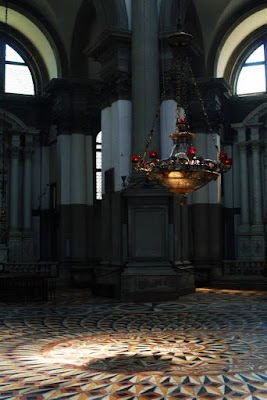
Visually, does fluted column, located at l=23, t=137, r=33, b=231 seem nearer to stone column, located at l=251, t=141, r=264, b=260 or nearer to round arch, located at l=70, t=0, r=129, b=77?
round arch, located at l=70, t=0, r=129, b=77

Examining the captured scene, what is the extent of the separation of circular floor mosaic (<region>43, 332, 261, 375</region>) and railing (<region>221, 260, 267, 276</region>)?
26.7 feet

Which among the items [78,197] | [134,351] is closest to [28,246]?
[78,197]

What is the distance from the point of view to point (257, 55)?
18250 mm

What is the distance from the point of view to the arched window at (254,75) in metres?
18.1

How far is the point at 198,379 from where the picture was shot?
5211 mm

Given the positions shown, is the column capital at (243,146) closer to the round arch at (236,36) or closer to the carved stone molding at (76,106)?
the round arch at (236,36)

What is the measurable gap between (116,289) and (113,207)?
1933 millimetres

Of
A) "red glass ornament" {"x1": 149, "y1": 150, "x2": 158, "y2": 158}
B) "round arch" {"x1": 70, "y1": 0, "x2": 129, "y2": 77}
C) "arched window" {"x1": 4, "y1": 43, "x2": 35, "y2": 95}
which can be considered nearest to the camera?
→ "red glass ornament" {"x1": 149, "y1": 150, "x2": 158, "y2": 158}

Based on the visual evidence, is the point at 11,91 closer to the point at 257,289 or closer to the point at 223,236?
the point at 223,236

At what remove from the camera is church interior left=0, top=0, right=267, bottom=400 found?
20.1 feet

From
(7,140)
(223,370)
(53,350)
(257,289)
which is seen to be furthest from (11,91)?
(223,370)

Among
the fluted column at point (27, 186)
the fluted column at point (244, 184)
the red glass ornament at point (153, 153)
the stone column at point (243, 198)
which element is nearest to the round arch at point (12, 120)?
the fluted column at point (27, 186)

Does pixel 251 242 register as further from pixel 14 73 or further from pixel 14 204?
pixel 14 73

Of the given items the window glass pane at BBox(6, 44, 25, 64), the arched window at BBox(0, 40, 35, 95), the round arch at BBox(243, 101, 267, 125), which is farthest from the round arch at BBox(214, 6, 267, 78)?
the window glass pane at BBox(6, 44, 25, 64)
